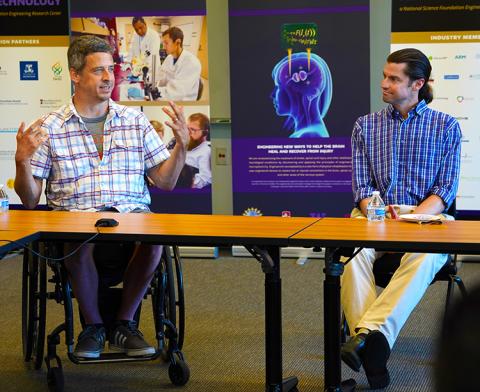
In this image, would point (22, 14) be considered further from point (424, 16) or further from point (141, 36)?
point (424, 16)

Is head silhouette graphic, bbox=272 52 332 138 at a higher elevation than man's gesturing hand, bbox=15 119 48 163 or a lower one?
higher

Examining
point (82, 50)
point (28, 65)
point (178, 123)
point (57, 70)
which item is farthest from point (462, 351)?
point (28, 65)

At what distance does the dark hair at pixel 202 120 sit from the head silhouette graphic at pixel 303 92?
0.54 meters

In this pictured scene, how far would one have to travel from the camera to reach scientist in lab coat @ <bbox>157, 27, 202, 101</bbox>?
578 centimetres

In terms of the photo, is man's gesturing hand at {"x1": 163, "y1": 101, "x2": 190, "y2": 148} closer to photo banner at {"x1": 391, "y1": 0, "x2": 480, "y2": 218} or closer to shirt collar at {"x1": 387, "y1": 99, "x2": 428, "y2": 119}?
shirt collar at {"x1": 387, "y1": 99, "x2": 428, "y2": 119}

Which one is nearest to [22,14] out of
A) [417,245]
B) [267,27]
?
[267,27]

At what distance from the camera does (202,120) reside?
5.82 metres

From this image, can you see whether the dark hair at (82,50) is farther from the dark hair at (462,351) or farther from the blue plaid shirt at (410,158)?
the dark hair at (462,351)

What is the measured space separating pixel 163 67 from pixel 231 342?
9.07 ft

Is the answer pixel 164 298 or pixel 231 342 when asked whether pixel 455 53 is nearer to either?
pixel 231 342

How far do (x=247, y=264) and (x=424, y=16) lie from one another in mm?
Answer: 2234

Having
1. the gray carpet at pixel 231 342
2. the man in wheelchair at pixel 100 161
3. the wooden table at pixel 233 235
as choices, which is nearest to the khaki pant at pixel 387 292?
the gray carpet at pixel 231 342

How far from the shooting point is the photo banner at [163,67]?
577cm

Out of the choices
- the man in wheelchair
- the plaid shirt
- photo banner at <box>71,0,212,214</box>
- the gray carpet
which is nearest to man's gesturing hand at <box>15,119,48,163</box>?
the man in wheelchair
